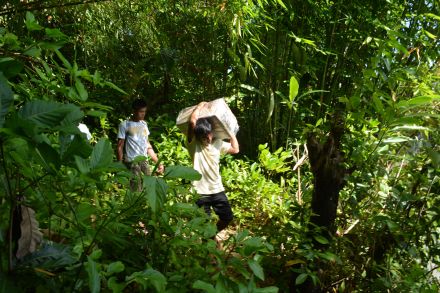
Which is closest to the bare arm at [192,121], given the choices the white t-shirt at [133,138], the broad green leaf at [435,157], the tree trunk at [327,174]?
the white t-shirt at [133,138]

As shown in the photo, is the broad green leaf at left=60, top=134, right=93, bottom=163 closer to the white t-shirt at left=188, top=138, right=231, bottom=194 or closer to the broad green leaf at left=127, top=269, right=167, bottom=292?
the broad green leaf at left=127, top=269, right=167, bottom=292

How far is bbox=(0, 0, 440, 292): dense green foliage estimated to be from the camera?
851 mm

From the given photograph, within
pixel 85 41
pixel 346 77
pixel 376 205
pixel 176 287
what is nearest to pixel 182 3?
pixel 85 41

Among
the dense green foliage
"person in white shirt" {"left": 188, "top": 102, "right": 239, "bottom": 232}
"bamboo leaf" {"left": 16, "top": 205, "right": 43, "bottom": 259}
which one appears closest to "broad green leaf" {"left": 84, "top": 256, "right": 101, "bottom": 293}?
the dense green foliage

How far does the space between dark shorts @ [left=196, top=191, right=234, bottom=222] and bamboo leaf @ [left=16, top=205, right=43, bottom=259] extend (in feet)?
7.73

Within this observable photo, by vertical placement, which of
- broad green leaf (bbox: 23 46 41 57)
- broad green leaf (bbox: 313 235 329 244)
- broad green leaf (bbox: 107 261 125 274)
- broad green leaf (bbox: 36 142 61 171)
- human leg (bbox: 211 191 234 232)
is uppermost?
broad green leaf (bbox: 23 46 41 57)

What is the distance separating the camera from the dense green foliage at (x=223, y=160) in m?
0.85

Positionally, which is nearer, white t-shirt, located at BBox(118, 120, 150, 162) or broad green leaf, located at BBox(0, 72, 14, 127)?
broad green leaf, located at BBox(0, 72, 14, 127)

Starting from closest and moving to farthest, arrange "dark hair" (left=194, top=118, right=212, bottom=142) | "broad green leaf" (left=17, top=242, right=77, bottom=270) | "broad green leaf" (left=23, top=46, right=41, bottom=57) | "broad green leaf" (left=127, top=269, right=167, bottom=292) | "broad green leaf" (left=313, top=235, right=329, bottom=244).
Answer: "broad green leaf" (left=17, top=242, right=77, bottom=270) → "broad green leaf" (left=127, top=269, right=167, bottom=292) → "broad green leaf" (left=23, top=46, right=41, bottom=57) → "broad green leaf" (left=313, top=235, right=329, bottom=244) → "dark hair" (left=194, top=118, right=212, bottom=142)

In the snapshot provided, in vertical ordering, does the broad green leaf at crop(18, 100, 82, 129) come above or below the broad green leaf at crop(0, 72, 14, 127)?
below

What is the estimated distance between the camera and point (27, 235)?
856 millimetres

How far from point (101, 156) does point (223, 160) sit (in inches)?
190

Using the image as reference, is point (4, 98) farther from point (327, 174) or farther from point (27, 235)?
point (327, 174)

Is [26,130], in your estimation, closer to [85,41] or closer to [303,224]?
[303,224]
